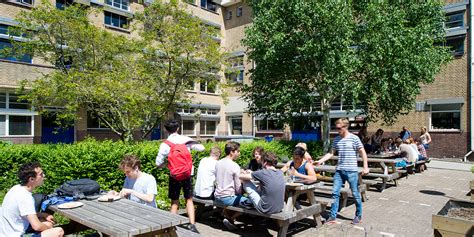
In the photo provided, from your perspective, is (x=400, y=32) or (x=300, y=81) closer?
(x=400, y=32)

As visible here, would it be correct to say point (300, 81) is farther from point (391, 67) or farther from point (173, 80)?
point (173, 80)

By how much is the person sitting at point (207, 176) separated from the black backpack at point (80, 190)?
1844mm

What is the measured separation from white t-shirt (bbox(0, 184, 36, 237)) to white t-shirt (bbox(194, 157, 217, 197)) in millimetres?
2852

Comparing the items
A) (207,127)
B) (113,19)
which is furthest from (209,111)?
(113,19)

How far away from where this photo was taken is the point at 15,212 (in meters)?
3.71

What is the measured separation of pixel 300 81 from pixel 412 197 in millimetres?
6683

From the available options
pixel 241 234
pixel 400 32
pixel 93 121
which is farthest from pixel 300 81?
pixel 93 121

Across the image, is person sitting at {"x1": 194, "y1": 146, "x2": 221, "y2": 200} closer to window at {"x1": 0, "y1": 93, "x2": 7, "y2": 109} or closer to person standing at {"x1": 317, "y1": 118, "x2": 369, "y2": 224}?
person standing at {"x1": 317, "y1": 118, "x2": 369, "y2": 224}

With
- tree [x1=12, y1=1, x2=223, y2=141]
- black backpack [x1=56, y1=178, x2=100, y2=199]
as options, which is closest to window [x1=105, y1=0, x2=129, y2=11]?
tree [x1=12, y1=1, x2=223, y2=141]

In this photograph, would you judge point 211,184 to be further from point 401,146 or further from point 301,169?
point 401,146

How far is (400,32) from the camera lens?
12.2 meters

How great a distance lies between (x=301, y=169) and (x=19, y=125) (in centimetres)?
2020

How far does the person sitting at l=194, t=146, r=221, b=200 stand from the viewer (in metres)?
6.04

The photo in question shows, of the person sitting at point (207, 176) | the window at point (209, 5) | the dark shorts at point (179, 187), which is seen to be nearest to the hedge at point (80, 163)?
the person sitting at point (207, 176)
